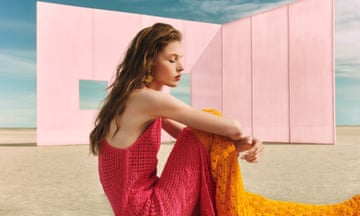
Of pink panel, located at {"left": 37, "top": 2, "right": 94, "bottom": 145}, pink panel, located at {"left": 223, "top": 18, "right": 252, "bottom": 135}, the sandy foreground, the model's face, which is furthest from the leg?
pink panel, located at {"left": 223, "top": 18, "right": 252, "bottom": 135}

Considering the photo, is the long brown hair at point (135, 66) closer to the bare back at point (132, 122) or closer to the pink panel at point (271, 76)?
the bare back at point (132, 122)

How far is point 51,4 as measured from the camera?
29.3 ft

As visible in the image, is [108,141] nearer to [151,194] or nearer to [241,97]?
[151,194]

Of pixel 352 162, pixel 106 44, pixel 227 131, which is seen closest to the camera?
pixel 227 131

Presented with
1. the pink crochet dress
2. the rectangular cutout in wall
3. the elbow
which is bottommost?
the pink crochet dress

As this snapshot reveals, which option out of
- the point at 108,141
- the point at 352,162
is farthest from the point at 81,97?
the point at 108,141

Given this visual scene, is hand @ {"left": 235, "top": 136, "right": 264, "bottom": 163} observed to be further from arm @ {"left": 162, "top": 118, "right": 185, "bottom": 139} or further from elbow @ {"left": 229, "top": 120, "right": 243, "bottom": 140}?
arm @ {"left": 162, "top": 118, "right": 185, "bottom": 139}

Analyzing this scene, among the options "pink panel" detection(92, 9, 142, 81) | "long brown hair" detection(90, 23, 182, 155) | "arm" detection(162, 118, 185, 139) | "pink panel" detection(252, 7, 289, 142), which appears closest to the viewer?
"long brown hair" detection(90, 23, 182, 155)

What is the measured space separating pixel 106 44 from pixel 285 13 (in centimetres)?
418

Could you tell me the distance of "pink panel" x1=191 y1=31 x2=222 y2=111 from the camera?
10.1 meters

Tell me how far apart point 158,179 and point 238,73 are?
27.7ft

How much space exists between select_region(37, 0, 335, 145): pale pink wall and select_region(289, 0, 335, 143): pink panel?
0.02 meters

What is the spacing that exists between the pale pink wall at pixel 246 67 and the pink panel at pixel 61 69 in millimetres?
21

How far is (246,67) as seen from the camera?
9461 mm
